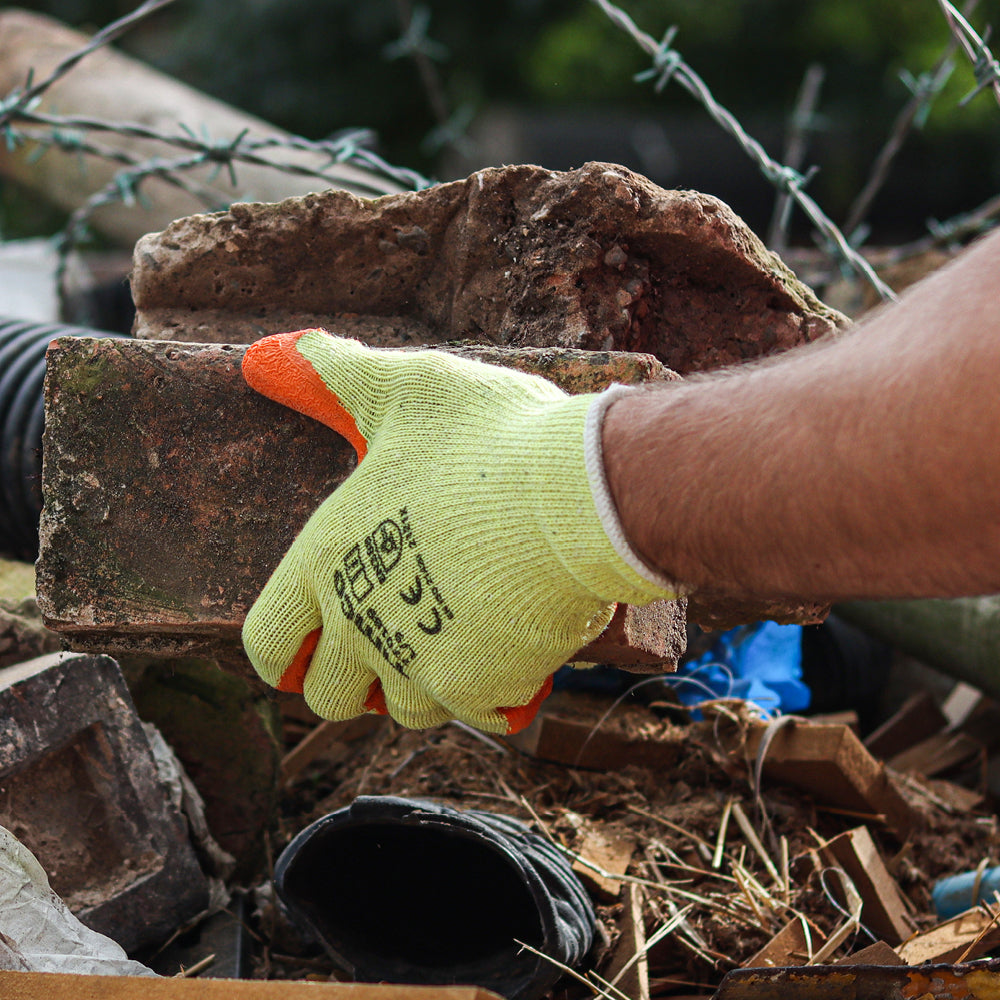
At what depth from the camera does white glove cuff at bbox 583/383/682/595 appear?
1.10m

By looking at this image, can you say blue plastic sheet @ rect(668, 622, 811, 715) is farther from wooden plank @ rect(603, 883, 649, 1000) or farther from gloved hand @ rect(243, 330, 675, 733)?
gloved hand @ rect(243, 330, 675, 733)

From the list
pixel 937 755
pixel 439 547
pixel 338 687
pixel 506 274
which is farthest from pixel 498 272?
pixel 937 755

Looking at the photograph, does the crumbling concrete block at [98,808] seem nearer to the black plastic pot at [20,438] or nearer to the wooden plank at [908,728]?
the black plastic pot at [20,438]

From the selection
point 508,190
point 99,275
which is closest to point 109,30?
point 508,190

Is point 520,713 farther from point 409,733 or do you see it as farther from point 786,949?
point 409,733

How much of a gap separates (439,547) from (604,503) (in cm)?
22

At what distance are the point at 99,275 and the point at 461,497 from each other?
4.62m

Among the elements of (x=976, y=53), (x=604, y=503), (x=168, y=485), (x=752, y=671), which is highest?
(x=976, y=53)

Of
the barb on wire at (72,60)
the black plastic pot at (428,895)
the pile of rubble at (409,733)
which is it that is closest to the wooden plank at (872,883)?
the pile of rubble at (409,733)

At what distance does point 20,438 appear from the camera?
225 cm

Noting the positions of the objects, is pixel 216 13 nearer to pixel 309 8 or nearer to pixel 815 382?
pixel 309 8

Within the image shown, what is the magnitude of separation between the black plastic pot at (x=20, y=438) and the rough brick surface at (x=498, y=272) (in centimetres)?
63

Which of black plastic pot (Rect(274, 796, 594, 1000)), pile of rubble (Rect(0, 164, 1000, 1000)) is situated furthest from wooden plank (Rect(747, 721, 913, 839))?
black plastic pot (Rect(274, 796, 594, 1000))

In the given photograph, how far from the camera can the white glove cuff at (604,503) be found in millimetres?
1101
